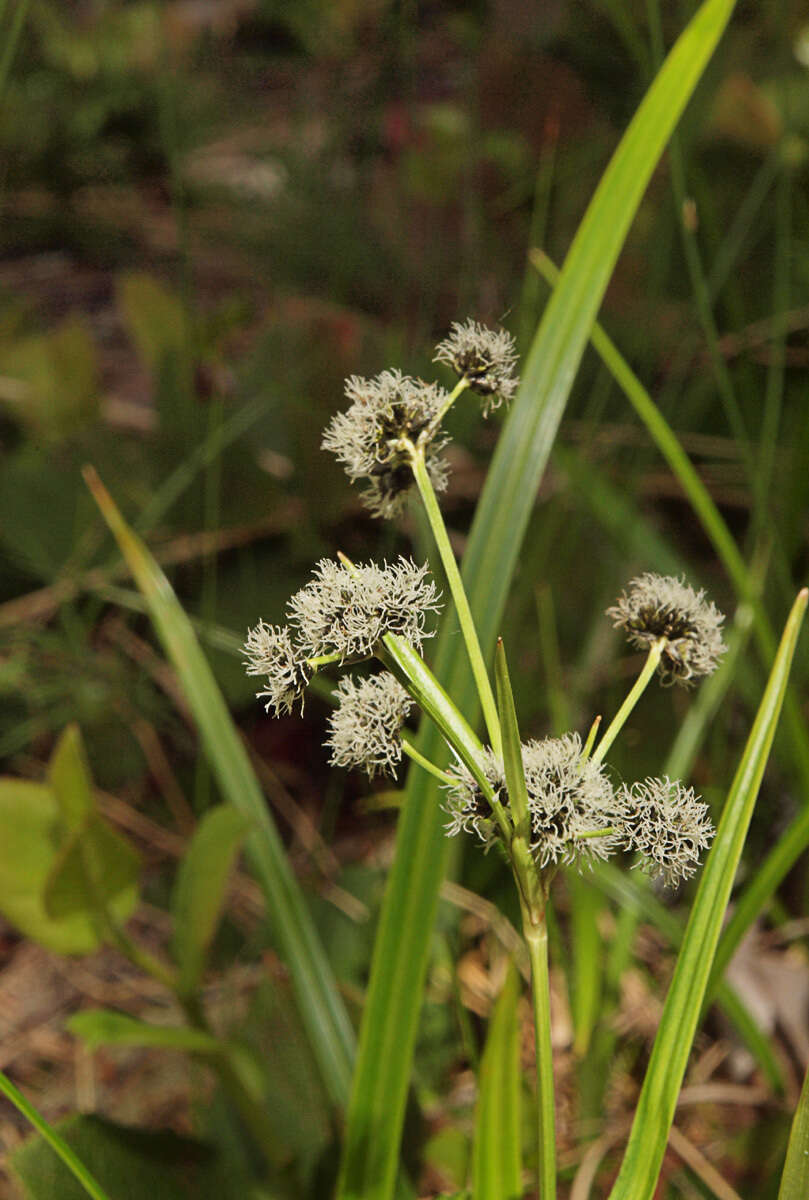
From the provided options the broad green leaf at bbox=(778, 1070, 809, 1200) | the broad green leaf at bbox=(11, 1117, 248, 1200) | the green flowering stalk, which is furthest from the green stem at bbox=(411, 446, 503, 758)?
the broad green leaf at bbox=(11, 1117, 248, 1200)

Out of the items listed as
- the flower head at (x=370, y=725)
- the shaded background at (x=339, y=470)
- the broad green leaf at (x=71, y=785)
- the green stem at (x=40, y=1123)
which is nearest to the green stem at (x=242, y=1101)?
the shaded background at (x=339, y=470)

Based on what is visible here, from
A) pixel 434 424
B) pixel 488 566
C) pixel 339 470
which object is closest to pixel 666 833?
pixel 434 424

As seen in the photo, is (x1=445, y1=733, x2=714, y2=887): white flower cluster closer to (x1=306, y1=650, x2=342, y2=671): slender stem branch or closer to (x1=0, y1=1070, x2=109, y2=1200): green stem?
(x1=306, y1=650, x2=342, y2=671): slender stem branch

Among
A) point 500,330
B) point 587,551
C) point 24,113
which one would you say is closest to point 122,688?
point 587,551

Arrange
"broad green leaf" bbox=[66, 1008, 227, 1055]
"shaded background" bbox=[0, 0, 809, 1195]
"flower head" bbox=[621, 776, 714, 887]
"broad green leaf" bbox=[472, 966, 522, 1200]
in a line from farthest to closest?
"shaded background" bbox=[0, 0, 809, 1195], "broad green leaf" bbox=[66, 1008, 227, 1055], "broad green leaf" bbox=[472, 966, 522, 1200], "flower head" bbox=[621, 776, 714, 887]

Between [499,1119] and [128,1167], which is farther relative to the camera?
[128,1167]

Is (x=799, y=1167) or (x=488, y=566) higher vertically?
(x=488, y=566)

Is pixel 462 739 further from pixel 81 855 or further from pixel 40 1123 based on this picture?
pixel 81 855
